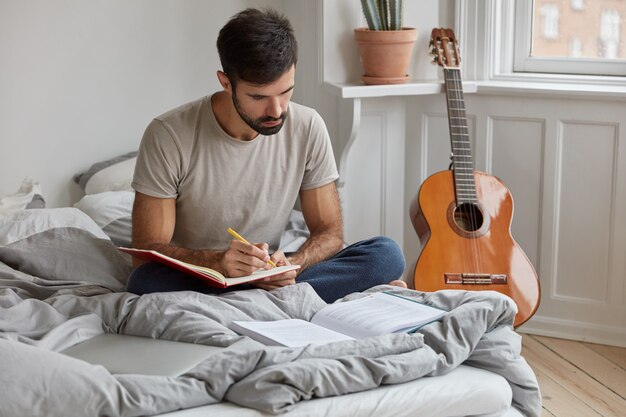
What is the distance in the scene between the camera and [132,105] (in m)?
3.44

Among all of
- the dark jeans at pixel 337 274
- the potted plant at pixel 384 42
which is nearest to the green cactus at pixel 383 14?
the potted plant at pixel 384 42

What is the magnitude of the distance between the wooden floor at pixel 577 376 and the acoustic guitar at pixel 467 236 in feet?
0.75

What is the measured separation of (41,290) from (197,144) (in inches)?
21.2

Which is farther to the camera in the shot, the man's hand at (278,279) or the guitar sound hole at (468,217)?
the guitar sound hole at (468,217)

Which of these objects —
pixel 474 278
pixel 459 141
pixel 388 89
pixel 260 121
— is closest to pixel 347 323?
pixel 260 121

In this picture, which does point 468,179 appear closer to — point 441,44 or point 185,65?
point 441,44

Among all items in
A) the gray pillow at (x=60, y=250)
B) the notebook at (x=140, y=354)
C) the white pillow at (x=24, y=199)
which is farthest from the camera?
the white pillow at (x=24, y=199)

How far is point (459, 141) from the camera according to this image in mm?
3090

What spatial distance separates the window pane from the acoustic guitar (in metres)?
0.54

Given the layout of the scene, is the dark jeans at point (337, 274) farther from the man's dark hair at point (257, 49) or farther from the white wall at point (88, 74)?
the white wall at point (88, 74)

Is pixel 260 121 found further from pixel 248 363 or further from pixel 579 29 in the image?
pixel 579 29

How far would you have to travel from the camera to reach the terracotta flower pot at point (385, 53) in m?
3.13

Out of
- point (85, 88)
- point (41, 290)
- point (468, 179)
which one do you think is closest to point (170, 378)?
point (41, 290)

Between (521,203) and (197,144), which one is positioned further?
(521,203)
